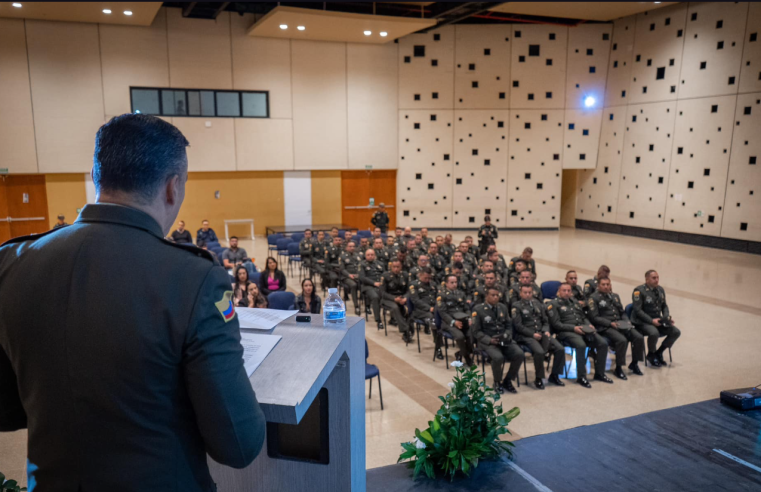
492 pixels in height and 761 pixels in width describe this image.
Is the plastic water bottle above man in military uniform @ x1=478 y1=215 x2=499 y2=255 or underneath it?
above

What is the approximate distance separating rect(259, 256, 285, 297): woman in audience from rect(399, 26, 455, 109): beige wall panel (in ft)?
38.8

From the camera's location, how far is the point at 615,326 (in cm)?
658

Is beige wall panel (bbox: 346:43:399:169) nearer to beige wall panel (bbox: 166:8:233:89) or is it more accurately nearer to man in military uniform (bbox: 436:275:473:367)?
beige wall panel (bbox: 166:8:233:89)

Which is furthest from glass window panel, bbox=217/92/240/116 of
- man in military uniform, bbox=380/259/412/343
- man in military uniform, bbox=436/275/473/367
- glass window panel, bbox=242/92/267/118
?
man in military uniform, bbox=436/275/473/367

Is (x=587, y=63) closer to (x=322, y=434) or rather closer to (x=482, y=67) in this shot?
(x=482, y=67)

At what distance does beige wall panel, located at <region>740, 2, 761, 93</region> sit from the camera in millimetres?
14211

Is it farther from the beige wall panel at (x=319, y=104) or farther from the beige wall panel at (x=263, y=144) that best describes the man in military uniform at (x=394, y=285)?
the beige wall panel at (x=319, y=104)

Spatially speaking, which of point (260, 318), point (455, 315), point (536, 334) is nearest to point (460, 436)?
point (260, 318)

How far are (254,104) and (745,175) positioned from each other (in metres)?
14.9

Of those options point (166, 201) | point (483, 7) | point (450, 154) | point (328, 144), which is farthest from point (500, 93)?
point (166, 201)

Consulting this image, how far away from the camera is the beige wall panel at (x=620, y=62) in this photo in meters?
18.3

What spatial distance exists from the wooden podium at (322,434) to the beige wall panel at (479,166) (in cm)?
1811

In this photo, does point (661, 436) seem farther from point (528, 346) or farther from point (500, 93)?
point (500, 93)

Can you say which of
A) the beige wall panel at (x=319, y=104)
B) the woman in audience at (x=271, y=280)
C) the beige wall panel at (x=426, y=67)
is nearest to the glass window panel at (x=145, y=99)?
the beige wall panel at (x=319, y=104)
